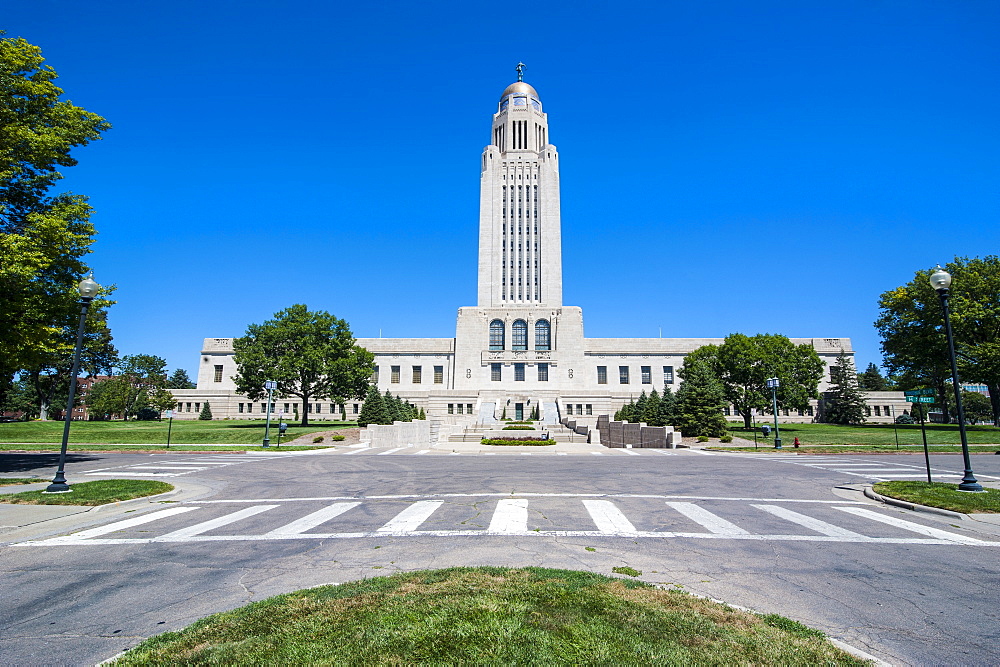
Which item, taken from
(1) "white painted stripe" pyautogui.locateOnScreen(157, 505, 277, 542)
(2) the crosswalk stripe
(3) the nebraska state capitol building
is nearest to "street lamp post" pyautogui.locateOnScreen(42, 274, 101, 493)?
(1) "white painted stripe" pyautogui.locateOnScreen(157, 505, 277, 542)

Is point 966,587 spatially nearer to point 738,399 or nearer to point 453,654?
point 453,654

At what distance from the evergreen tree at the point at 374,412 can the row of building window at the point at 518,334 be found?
3243 cm

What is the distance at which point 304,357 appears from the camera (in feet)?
168

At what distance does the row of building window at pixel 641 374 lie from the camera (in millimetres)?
82062

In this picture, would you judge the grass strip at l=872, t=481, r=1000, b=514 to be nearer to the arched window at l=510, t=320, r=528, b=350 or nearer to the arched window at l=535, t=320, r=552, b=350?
the arched window at l=535, t=320, r=552, b=350

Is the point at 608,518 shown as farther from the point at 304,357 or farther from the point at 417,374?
the point at 417,374

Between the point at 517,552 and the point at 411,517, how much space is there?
3171 millimetres

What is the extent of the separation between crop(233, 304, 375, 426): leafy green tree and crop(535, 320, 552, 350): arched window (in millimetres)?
28991

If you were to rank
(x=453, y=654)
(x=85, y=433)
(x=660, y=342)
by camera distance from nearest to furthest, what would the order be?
(x=453, y=654), (x=85, y=433), (x=660, y=342)

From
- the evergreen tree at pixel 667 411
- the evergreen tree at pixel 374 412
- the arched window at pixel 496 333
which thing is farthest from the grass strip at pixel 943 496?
the arched window at pixel 496 333

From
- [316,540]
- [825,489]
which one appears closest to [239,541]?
[316,540]

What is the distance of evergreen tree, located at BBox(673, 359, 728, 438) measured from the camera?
130ft

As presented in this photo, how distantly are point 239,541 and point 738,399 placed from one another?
171 feet

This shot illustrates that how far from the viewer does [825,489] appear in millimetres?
13852
